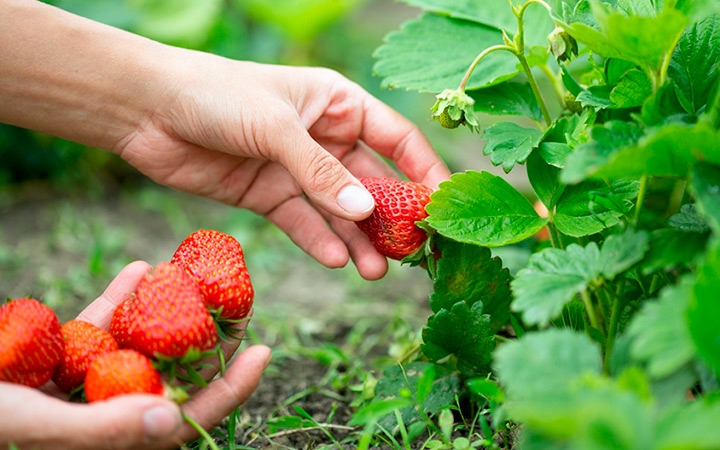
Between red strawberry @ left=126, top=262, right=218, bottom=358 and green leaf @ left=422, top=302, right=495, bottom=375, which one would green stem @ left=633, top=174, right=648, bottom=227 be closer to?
green leaf @ left=422, top=302, right=495, bottom=375

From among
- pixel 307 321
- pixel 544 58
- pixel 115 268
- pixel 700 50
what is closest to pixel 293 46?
pixel 115 268

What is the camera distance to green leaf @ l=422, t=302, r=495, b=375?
1.25 metres

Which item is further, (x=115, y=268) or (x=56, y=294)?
(x=115, y=268)

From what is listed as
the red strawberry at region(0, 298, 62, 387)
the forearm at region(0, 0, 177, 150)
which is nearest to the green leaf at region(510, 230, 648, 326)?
the red strawberry at region(0, 298, 62, 387)

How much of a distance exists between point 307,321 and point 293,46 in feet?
7.17

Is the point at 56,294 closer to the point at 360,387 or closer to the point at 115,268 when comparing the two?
the point at 115,268

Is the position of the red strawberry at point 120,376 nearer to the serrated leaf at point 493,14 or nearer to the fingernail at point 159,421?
the fingernail at point 159,421

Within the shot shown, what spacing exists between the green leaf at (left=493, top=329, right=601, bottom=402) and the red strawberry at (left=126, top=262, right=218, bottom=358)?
1.72 ft

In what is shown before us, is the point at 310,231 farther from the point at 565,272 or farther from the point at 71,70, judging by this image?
the point at 565,272

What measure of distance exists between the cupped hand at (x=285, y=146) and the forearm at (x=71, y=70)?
0.06 metres

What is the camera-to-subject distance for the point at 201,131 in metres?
1.59

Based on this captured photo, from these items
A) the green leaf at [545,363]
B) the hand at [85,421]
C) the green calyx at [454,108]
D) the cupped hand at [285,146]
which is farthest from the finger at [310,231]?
the green leaf at [545,363]

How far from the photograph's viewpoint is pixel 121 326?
1.14m

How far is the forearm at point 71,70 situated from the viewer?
5.07 feet
